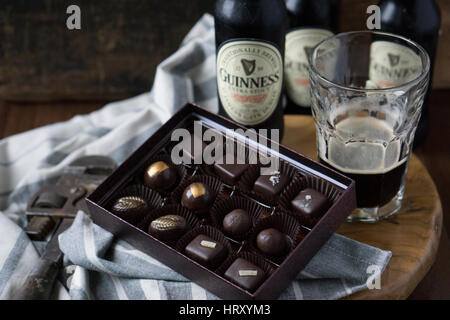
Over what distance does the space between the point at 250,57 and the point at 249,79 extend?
1.7 inches

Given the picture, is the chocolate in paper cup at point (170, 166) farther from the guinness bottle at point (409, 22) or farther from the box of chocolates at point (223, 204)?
the guinness bottle at point (409, 22)

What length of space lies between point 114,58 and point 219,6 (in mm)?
518

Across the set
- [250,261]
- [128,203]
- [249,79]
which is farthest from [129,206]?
[249,79]

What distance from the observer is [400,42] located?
116 cm

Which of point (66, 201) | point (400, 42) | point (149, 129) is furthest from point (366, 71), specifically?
point (66, 201)

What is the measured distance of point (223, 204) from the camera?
1.07 m

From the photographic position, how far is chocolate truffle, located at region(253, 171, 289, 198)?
1.07m

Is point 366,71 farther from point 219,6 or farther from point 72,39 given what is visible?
point 72,39

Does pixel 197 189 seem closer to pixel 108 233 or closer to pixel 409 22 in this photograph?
pixel 108 233

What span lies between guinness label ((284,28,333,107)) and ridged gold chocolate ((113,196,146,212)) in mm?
462

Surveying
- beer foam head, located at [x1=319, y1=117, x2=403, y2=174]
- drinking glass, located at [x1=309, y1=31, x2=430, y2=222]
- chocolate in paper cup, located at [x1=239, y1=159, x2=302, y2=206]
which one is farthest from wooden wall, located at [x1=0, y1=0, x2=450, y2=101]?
chocolate in paper cup, located at [x1=239, y1=159, x2=302, y2=206]

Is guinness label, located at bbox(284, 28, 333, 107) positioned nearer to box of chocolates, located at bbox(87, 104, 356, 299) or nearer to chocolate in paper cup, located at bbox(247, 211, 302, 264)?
box of chocolates, located at bbox(87, 104, 356, 299)

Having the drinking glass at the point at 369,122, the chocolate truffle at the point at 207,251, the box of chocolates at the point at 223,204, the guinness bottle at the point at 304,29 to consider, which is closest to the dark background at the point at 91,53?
the guinness bottle at the point at 304,29

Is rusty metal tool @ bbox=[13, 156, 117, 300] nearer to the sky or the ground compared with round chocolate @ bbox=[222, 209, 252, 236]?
nearer to the ground
